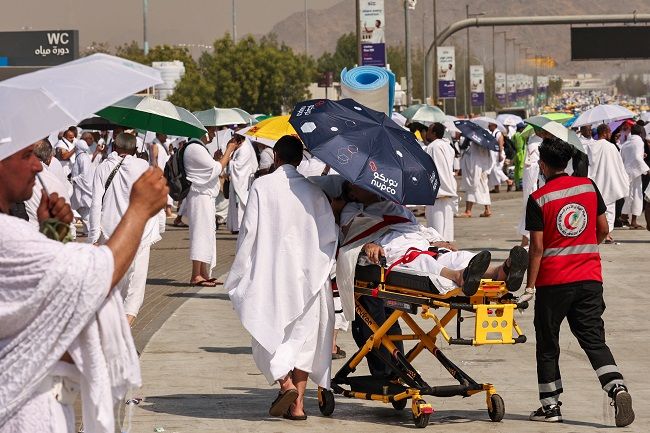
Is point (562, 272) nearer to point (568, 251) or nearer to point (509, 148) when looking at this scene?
point (568, 251)

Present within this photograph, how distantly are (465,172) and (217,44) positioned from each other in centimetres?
6607

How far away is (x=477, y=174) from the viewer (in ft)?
97.2

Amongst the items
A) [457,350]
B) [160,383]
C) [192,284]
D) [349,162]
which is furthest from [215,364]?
[192,284]

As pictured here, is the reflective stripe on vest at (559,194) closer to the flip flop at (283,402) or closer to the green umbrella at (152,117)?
the flip flop at (283,402)

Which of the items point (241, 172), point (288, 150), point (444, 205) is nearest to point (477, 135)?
point (241, 172)

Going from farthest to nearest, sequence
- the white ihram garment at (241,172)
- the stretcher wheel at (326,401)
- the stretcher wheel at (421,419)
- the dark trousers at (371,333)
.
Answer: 1. the white ihram garment at (241,172)
2. the dark trousers at (371,333)
3. the stretcher wheel at (326,401)
4. the stretcher wheel at (421,419)

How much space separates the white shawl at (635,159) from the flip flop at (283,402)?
16.4 m

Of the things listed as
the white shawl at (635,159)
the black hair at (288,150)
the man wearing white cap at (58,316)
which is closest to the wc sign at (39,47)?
the white shawl at (635,159)

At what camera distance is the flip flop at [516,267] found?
8148 millimetres

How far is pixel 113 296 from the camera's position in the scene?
4.53 m

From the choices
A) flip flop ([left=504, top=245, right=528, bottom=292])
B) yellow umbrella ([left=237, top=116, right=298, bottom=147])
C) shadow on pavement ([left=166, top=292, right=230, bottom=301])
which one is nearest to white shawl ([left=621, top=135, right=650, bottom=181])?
shadow on pavement ([left=166, top=292, right=230, bottom=301])

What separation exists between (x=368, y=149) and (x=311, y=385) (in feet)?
7.40

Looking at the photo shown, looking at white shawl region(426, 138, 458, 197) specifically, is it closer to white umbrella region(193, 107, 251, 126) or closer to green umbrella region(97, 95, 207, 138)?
white umbrella region(193, 107, 251, 126)

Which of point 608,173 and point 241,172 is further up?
point 241,172
